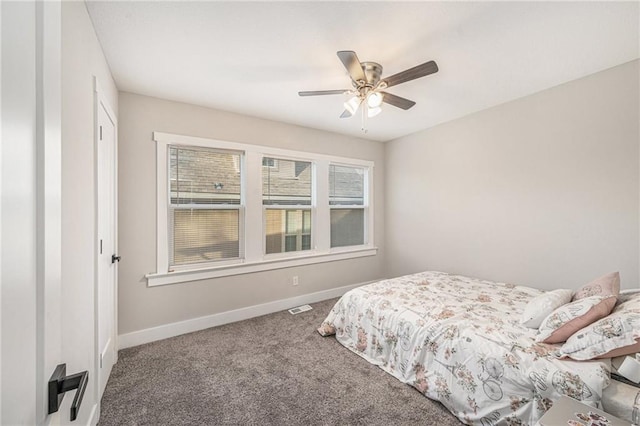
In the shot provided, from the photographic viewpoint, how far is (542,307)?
6.00 feet

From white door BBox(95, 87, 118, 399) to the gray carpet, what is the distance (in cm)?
26

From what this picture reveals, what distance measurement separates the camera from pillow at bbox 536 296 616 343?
5.12 feet

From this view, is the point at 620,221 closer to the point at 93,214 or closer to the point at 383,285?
the point at 383,285

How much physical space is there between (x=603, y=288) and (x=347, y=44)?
245cm

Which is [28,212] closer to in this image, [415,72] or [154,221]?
[415,72]

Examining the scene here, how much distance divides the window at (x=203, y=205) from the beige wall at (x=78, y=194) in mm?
1265

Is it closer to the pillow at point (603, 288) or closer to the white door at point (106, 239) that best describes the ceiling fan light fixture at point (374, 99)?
the white door at point (106, 239)

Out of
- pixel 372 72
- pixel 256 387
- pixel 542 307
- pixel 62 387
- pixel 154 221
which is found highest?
pixel 372 72

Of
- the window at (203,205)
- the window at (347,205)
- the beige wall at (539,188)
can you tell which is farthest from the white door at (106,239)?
the beige wall at (539,188)

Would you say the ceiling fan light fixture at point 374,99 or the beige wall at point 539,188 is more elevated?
the ceiling fan light fixture at point 374,99

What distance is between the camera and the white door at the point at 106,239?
1.77 m

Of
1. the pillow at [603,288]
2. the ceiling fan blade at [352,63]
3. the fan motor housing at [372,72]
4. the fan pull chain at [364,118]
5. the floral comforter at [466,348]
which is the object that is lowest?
the floral comforter at [466,348]

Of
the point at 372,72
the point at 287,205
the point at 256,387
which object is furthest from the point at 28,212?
the point at 287,205

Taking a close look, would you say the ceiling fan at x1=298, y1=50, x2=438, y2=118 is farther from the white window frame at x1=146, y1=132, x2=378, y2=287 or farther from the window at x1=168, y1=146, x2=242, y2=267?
the window at x1=168, y1=146, x2=242, y2=267
